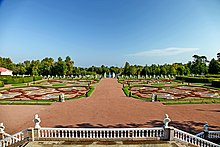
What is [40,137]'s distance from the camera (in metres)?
6.71

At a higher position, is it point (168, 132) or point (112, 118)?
point (168, 132)

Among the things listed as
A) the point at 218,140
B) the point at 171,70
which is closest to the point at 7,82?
the point at 218,140

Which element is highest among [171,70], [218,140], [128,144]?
[171,70]

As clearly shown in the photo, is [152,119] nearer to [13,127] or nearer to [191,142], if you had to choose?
[191,142]

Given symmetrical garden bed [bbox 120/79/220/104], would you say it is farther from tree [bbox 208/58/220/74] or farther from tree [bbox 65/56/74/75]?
tree [bbox 65/56/74/75]

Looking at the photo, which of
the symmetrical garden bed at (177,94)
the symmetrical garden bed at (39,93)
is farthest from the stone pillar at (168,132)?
the symmetrical garden bed at (39,93)

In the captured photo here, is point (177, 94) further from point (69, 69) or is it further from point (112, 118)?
point (69, 69)

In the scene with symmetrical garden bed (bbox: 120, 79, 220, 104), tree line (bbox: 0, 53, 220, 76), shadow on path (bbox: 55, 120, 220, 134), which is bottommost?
shadow on path (bbox: 55, 120, 220, 134)

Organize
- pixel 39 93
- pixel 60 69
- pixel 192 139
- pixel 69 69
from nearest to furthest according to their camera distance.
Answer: pixel 192 139
pixel 39 93
pixel 60 69
pixel 69 69

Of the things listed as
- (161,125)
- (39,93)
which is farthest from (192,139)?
(39,93)

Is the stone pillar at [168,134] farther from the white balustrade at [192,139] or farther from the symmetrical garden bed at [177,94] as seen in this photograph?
the symmetrical garden bed at [177,94]

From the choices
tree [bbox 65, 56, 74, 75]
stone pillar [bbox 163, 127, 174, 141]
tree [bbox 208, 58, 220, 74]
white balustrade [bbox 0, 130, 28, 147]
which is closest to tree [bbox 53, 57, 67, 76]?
tree [bbox 65, 56, 74, 75]

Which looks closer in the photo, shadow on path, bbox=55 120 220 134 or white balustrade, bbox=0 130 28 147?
white balustrade, bbox=0 130 28 147

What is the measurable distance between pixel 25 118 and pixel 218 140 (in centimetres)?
1189
